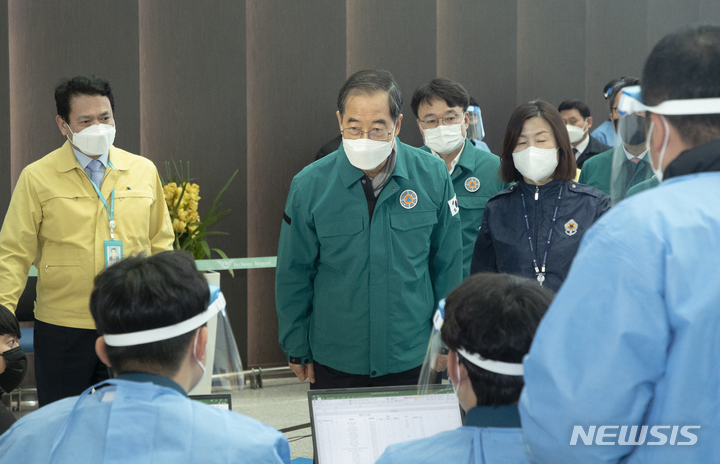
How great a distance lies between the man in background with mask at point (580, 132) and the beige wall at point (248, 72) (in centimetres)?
45

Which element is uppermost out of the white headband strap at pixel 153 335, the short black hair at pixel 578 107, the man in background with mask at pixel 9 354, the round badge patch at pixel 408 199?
the short black hair at pixel 578 107

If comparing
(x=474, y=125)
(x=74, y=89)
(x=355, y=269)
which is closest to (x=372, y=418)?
(x=355, y=269)

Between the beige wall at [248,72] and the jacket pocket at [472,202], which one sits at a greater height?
the beige wall at [248,72]

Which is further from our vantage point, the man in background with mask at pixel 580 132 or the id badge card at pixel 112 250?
→ the man in background with mask at pixel 580 132

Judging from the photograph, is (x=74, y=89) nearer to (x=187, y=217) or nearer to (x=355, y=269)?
(x=187, y=217)

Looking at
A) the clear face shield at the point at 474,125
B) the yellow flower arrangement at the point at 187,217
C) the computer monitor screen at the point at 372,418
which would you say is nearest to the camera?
the computer monitor screen at the point at 372,418

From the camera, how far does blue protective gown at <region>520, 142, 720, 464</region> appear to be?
2.80ft

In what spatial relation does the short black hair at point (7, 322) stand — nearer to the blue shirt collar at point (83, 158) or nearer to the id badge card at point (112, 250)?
the id badge card at point (112, 250)

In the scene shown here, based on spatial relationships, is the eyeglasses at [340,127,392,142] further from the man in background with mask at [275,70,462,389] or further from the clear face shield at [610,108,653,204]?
the clear face shield at [610,108,653,204]

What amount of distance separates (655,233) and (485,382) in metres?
0.39

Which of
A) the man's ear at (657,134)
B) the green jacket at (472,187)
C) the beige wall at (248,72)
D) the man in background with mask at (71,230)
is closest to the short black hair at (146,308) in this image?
the man's ear at (657,134)

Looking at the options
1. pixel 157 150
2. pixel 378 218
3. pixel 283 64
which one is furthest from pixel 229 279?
pixel 378 218

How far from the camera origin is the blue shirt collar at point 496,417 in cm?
109

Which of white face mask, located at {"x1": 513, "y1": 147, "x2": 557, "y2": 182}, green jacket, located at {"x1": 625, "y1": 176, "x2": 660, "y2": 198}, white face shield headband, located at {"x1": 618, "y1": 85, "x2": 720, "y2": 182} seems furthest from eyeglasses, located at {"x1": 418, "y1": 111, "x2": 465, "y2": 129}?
white face shield headband, located at {"x1": 618, "y1": 85, "x2": 720, "y2": 182}
